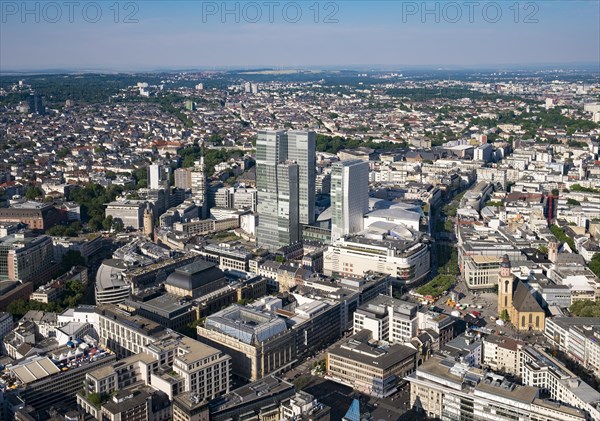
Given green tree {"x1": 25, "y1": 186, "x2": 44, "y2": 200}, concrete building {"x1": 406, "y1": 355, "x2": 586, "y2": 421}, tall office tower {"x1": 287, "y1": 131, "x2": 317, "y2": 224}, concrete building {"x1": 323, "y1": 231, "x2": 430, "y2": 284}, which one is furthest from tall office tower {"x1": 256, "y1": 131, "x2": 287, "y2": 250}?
green tree {"x1": 25, "y1": 186, "x2": 44, "y2": 200}

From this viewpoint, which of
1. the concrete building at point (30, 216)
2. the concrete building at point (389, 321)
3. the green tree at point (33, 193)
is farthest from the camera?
the green tree at point (33, 193)

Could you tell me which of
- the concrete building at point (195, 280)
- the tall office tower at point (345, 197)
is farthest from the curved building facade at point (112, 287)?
the tall office tower at point (345, 197)

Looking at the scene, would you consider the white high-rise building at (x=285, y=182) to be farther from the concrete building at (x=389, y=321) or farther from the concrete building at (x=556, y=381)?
the concrete building at (x=556, y=381)

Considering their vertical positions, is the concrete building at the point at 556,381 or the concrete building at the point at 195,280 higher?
the concrete building at the point at 195,280

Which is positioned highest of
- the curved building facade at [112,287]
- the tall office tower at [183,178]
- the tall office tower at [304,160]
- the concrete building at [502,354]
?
the tall office tower at [304,160]

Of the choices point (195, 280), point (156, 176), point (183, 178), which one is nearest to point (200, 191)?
point (183, 178)

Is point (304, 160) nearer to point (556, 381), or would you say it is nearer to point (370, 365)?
point (370, 365)

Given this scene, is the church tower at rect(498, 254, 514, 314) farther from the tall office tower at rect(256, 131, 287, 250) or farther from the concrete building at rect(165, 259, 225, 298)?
the tall office tower at rect(256, 131, 287, 250)
